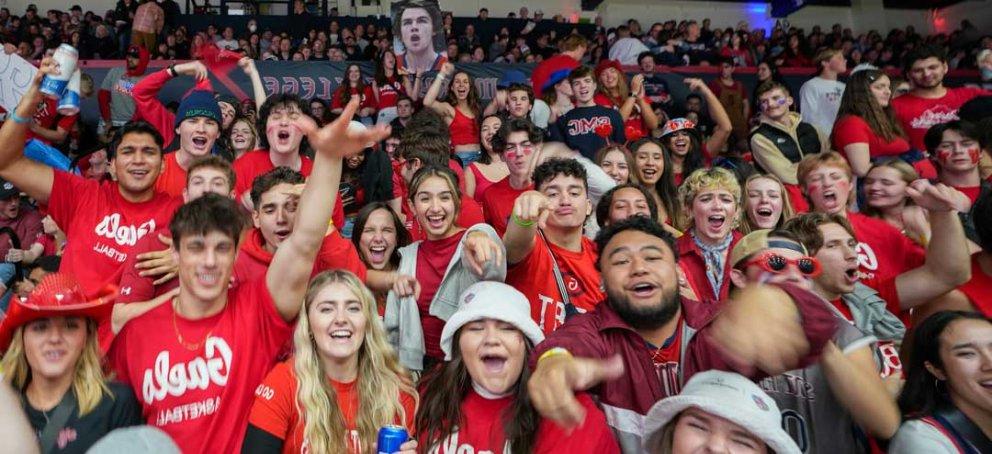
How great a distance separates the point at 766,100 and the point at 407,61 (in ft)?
10.7

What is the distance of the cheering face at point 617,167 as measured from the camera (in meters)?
5.00

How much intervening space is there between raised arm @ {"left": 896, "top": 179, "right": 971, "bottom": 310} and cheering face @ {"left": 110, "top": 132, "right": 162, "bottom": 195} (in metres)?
3.56

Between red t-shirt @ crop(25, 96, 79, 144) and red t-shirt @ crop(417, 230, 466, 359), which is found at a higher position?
red t-shirt @ crop(25, 96, 79, 144)

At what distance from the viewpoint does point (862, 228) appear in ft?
13.0

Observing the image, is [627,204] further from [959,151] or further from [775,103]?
[775,103]

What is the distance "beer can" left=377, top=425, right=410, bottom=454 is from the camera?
7.25 feet

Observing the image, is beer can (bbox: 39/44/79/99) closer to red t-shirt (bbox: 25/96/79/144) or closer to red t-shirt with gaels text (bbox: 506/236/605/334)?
red t-shirt with gaels text (bbox: 506/236/605/334)

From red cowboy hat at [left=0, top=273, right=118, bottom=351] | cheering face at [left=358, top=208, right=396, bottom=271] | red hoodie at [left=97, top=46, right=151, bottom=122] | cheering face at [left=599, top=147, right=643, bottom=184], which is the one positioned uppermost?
red hoodie at [left=97, top=46, right=151, bottom=122]

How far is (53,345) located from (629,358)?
196 cm

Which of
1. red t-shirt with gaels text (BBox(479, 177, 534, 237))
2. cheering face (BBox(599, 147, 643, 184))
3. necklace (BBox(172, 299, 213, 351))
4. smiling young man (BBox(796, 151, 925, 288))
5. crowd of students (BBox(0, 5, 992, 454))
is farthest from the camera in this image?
cheering face (BBox(599, 147, 643, 184))

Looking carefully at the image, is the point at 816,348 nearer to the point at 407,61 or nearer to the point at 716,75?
the point at 407,61

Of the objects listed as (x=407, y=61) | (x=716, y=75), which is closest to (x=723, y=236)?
(x=407, y=61)

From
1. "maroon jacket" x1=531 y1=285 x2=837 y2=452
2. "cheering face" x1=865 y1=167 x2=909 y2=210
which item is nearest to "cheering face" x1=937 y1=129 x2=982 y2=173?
"cheering face" x1=865 y1=167 x2=909 y2=210

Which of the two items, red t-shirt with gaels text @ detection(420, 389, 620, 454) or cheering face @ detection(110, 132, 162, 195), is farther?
cheering face @ detection(110, 132, 162, 195)
